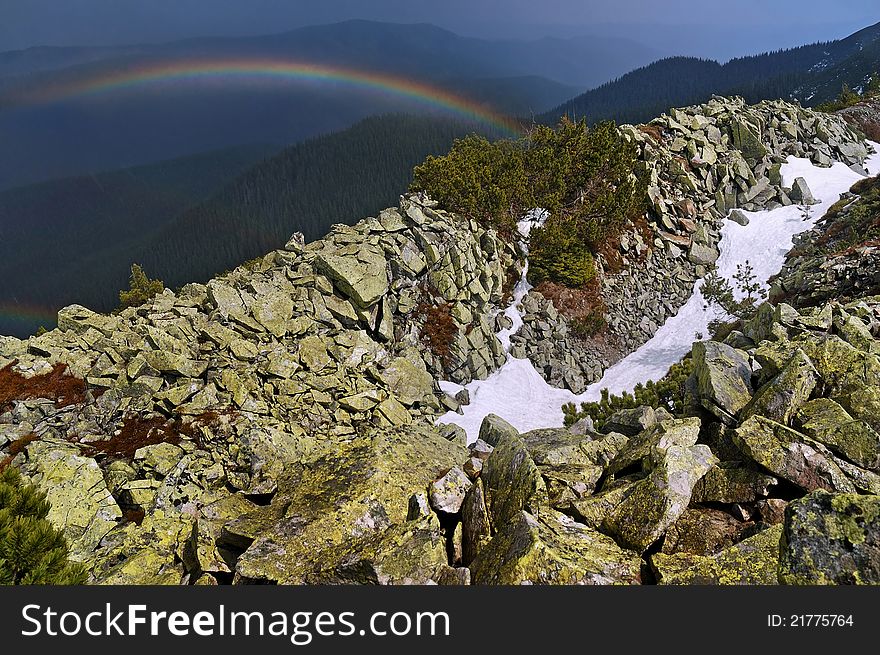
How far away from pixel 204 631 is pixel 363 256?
23.0 metres

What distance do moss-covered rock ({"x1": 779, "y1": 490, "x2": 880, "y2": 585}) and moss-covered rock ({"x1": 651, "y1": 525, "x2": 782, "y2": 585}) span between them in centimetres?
54

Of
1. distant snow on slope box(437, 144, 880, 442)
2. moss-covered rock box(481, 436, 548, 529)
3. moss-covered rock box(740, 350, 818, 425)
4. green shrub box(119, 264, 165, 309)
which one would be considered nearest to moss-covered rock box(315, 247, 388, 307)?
distant snow on slope box(437, 144, 880, 442)

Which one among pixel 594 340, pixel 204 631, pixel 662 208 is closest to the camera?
pixel 204 631

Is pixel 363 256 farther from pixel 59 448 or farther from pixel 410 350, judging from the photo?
pixel 59 448

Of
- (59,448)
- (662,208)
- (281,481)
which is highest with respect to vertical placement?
(662,208)

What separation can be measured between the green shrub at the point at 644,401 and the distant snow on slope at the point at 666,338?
4.53ft

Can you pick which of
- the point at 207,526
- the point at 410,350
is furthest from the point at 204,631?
the point at 410,350

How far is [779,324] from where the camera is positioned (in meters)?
16.5

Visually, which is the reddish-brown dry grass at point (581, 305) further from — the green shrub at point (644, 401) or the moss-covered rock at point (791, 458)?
the moss-covered rock at point (791, 458)

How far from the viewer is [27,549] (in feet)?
24.0

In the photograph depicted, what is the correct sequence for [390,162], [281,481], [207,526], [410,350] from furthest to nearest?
[390,162] < [410,350] < [281,481] < [207,526]

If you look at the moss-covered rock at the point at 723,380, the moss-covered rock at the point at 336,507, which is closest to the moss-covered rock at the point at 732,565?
the moss-covered rock at the point at 336,507

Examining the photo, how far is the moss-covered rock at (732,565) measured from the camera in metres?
6.27

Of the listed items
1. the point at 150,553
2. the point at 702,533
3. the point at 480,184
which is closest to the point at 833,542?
the point at 702,533
